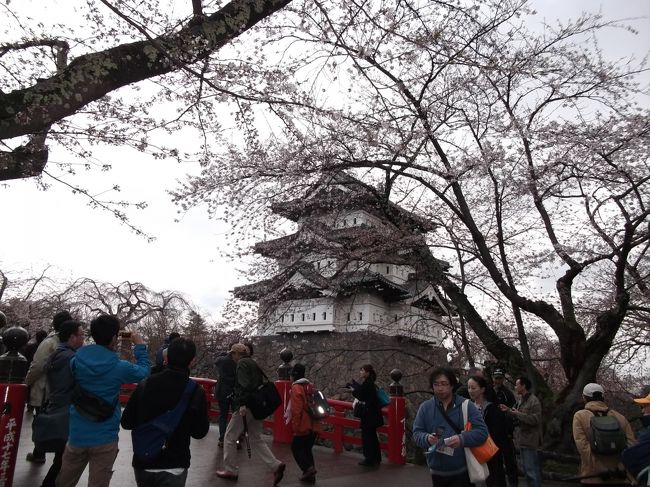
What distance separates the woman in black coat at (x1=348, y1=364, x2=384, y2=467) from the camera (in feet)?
23.7

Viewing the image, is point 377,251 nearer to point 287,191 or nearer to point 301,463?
point 287,191

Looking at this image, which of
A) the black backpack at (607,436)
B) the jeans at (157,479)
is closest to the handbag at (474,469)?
the black backpack at (607,436)

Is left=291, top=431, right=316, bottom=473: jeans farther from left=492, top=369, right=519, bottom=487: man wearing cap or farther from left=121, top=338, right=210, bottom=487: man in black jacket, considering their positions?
left=121, top=338, right=210, bottom=487: man in black jacket

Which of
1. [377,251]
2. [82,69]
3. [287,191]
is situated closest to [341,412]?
[377,251]

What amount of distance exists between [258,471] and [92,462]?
3052mm

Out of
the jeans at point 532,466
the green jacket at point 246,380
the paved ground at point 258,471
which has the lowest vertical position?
the paved ground at point 258,471

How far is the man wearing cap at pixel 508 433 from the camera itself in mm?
6344

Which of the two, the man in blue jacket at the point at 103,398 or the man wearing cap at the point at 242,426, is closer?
the man in blue jacket at the point at 103,398

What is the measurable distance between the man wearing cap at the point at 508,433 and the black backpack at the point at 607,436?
1690 mm

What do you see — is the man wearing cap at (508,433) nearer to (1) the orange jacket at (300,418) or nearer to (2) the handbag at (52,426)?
(1) the orange jacket at (300,418)

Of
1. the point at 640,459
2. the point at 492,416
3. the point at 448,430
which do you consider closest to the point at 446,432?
the point at 448,430

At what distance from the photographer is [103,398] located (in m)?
3.63

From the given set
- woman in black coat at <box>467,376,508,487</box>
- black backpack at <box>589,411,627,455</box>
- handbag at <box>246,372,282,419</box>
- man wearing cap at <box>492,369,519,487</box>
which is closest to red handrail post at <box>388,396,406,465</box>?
man wearing cap at <box>492,369,519,487</box>

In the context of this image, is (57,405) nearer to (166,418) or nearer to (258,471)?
(166,418)
